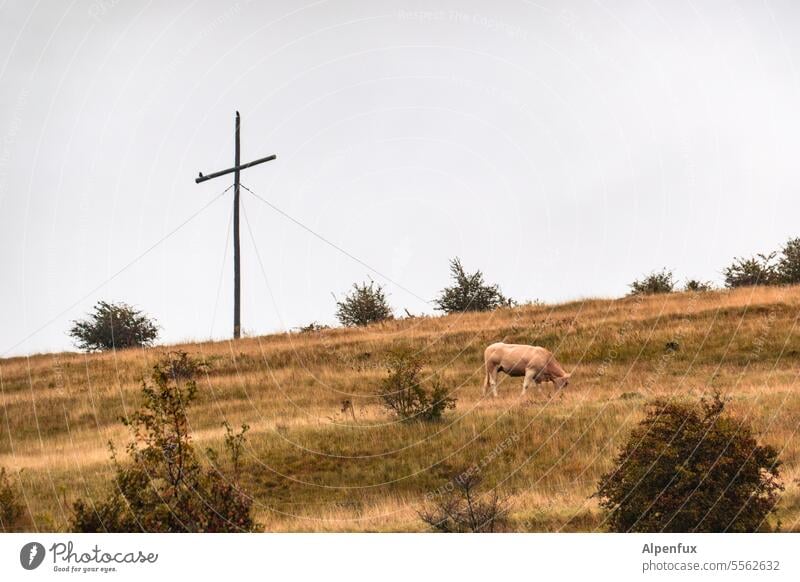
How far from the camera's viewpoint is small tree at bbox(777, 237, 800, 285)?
186ft

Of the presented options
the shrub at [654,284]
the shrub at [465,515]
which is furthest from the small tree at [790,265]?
the shrub at [465,515]

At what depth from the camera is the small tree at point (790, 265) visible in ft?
186

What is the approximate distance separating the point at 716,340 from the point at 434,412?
14.3m

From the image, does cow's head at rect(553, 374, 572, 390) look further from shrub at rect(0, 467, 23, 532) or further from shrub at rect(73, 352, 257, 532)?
shrub at rect(0, 467, 23, 532)

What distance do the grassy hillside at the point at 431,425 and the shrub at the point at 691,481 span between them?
1.08 metres

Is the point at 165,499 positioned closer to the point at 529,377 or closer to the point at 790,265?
the point at 529,377

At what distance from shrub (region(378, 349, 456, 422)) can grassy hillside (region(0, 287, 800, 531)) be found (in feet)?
1.79

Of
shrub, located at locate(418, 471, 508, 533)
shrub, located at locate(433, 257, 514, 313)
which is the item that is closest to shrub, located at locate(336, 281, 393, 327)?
shrub, located at locate(433, 257, 514, 313)

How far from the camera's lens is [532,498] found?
19172 millimetres

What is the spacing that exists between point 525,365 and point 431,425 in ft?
20.2
